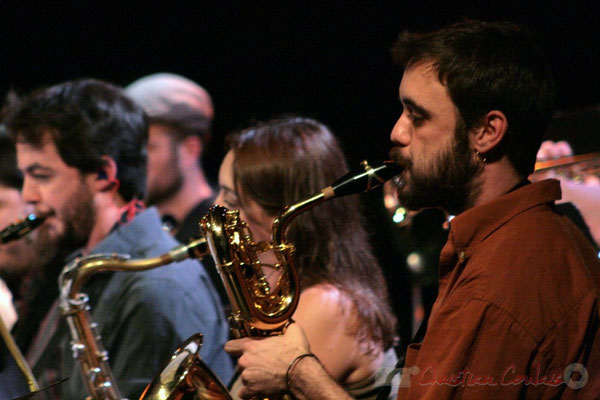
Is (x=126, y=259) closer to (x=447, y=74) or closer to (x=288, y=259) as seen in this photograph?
(x=288, y=259)

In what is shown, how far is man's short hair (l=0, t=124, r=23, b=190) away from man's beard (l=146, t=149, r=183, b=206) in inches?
34.5

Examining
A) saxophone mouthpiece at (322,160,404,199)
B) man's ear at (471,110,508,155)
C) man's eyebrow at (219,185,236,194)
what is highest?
man's ear at (471,110,508,155)

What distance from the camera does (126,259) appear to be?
10.4ft

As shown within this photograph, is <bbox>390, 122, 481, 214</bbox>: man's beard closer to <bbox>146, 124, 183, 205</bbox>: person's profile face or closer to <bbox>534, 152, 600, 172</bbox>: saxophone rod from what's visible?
<bbox>534, 152, 600, 172</bbox>: saxophone rod

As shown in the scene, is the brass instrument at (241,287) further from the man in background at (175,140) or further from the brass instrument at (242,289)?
the man in background at (175,140)

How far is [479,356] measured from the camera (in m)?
1.70

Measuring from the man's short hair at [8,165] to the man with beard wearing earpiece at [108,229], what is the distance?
782mm

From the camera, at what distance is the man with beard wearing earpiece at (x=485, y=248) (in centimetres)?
170

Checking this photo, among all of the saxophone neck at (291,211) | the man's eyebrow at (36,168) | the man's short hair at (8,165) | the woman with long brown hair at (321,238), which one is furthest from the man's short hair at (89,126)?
the saxophone neck at (291,211)

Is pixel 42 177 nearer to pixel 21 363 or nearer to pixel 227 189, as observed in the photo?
pixel 227 189

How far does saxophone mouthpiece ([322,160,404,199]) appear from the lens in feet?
7.25

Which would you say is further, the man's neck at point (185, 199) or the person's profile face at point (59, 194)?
the man's neck at point (185, 199)

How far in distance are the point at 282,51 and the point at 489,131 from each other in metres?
3.22

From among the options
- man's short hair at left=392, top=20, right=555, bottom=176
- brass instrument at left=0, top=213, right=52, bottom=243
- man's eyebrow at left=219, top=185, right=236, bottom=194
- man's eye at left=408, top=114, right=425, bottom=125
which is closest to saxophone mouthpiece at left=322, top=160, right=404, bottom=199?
man's eye at left=408, top=114, right=425, bottom=125
